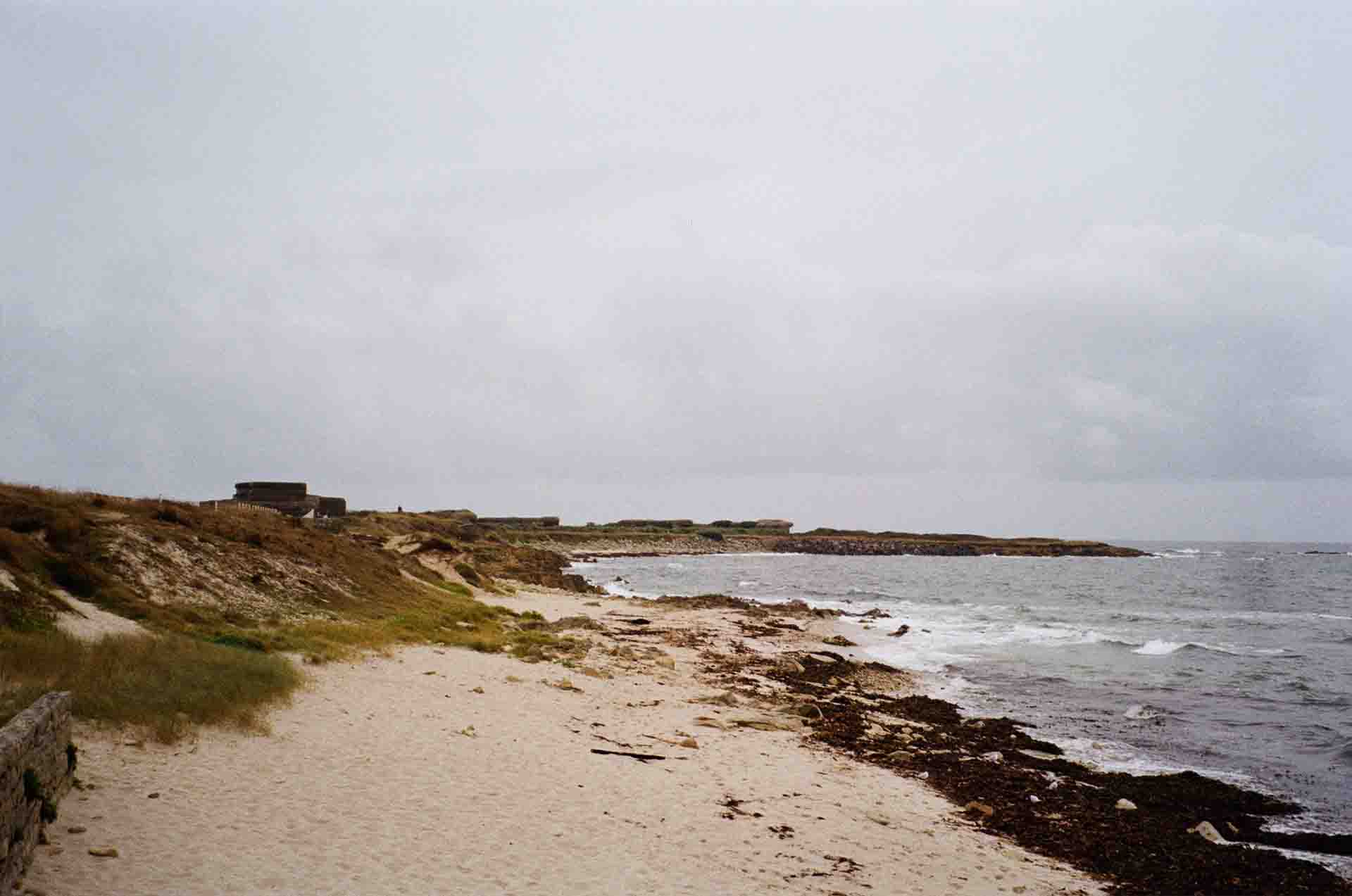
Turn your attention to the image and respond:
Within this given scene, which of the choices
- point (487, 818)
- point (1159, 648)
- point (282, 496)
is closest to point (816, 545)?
point (282, 496)

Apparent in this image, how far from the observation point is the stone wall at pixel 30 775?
22.0 feet

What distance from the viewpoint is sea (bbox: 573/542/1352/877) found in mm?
16609

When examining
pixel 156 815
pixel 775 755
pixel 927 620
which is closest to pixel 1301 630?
pixel 927 620

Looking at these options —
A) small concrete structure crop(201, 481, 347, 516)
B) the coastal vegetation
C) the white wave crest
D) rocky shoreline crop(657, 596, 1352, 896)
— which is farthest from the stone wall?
small concrete structure crop(201, 481, 347, 516)

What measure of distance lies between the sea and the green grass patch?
564 inches

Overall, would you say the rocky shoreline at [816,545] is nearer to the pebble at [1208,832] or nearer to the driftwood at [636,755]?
the driftwood at [636,755]

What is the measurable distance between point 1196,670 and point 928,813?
19508 millimetres

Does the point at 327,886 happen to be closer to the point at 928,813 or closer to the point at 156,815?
the point at 156,815

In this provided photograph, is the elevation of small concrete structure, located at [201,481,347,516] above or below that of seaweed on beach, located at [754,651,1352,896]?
above

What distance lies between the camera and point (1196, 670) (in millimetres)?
26812

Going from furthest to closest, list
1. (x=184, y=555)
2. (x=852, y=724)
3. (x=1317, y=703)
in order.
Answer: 1. (x=184, y=555)
2. (x=1317, y=703)
3. (x=852, y=724)

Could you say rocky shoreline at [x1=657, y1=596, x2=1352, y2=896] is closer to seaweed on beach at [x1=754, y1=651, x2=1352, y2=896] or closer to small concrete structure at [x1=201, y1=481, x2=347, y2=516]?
seaweed on beach at [x1=754, y1=651, x2=1352, y2=896]

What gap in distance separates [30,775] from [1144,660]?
30588 millimetres

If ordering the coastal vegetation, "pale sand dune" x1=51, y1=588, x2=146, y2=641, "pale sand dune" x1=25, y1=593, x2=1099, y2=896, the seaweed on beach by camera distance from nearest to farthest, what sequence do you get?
"pale sand dune" x1=25, y1=593, x2=1099, y2=896, the seaweed on beach, the coastal vegetation, "pale sand dune" x1=51, y1=588, x2=146, y2=641
